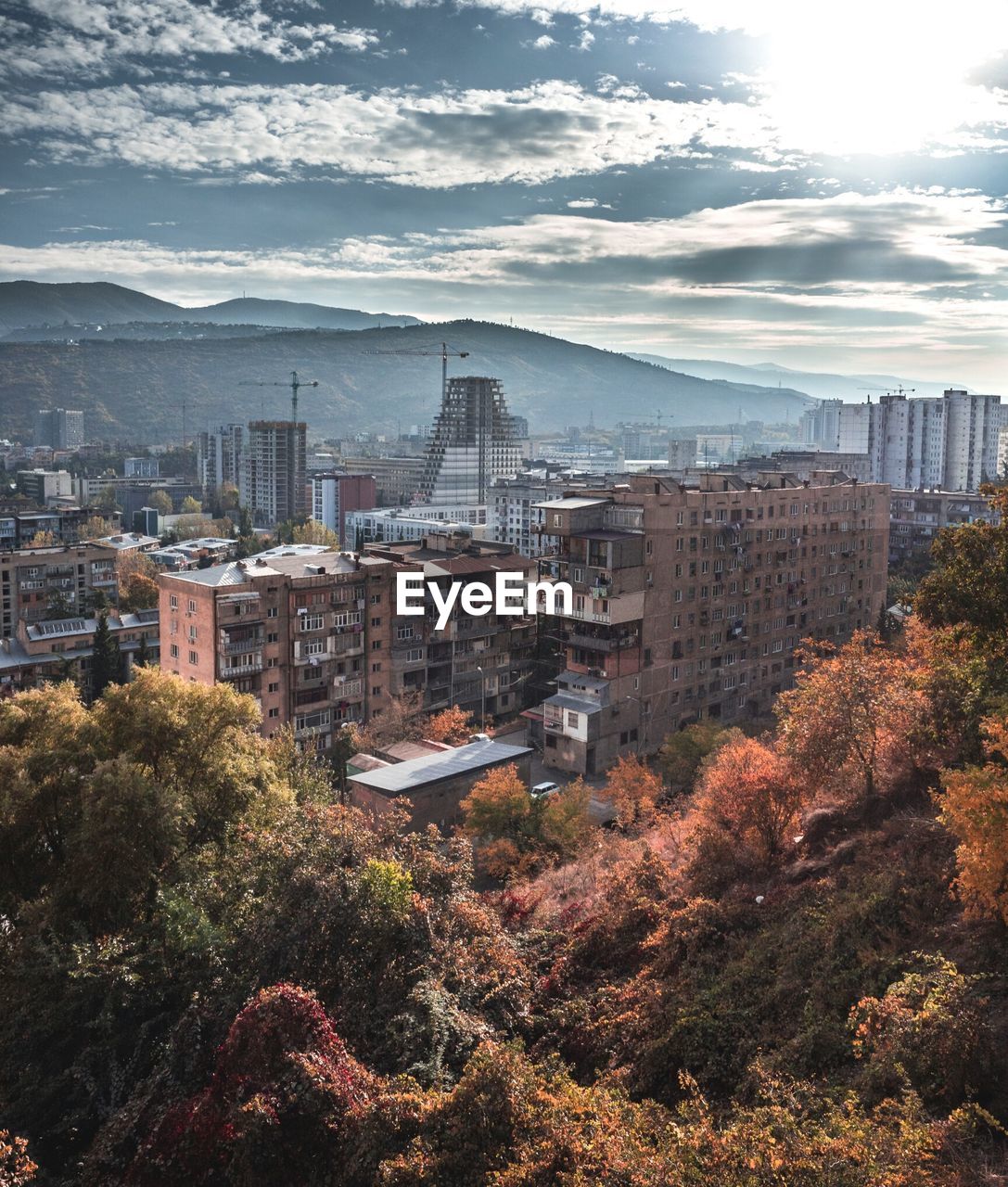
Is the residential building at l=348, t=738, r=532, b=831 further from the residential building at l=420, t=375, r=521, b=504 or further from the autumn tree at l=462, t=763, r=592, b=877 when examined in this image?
the residential building at l=420, t=375, r=521, b=504

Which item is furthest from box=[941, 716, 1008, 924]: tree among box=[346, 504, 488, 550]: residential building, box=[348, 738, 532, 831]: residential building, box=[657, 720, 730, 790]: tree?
box=[346, 504, 488, 550]: residential building

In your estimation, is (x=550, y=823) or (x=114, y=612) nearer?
(x=550, y=823)

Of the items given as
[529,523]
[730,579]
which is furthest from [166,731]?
[529,523]

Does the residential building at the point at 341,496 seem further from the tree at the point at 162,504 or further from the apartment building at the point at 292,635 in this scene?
the apartment building at the point at 292,635

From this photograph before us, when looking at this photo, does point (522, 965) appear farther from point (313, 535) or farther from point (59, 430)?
point (59, 430)

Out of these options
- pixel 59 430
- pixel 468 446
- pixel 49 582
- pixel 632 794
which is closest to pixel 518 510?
pixel 468 446

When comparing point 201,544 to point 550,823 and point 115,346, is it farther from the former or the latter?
point 115,346
